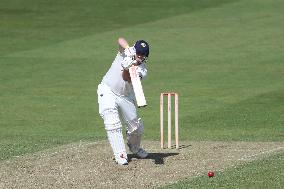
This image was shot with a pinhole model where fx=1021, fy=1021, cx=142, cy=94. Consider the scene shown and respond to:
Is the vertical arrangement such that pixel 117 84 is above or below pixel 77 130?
above

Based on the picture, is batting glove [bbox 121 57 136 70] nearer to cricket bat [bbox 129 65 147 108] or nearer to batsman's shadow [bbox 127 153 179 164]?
cricket bat [bbox 129 65 147 108]

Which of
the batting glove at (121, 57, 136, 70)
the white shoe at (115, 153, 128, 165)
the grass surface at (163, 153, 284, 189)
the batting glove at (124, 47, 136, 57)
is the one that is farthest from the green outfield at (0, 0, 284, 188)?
the batting glove at (124, 47, 136, 57)

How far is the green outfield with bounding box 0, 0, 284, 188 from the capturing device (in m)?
24.2

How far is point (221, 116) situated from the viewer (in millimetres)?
25781

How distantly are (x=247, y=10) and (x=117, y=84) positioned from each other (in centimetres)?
2862

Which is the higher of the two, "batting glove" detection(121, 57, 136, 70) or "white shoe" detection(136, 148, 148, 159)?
"batting glove" detection(121, 57, 136, 70)

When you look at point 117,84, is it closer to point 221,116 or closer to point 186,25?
point 221,116

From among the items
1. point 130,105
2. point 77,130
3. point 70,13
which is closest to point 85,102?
point 77,130

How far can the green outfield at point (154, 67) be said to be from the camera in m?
24.2

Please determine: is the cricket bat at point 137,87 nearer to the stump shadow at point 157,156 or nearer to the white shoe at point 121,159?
the white shoe at point 121,159

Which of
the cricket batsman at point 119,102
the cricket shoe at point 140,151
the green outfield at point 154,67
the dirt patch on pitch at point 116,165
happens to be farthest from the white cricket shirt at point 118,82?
the green outfield at point 154,67

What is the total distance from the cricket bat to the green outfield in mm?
1912

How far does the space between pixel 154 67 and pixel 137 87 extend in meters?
17.8

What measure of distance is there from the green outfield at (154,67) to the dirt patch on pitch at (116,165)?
0.72m
